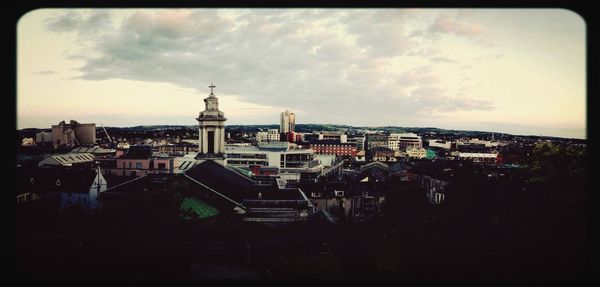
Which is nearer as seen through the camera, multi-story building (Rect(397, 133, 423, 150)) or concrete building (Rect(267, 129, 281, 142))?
multi-story building (Rect(397, 133, 423, 150))

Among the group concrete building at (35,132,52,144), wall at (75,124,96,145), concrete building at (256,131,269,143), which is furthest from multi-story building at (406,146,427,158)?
concrete building at (35,132,52,144)

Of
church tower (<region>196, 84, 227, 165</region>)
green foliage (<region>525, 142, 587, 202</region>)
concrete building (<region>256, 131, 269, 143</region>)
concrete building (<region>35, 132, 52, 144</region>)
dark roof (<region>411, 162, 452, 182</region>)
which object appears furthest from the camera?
concrete building (<region>256, 131, 269, 143</region>)

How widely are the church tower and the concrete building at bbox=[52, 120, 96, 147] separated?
989 cm

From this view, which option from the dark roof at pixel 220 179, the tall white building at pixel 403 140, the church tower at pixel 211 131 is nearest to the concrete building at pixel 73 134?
the church tower at pixel 211 131

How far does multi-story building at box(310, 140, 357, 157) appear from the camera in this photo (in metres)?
37.9

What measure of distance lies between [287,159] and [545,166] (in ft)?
48.4

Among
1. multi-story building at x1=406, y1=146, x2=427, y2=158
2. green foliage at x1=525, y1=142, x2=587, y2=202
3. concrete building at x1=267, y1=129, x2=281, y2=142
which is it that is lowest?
multi-story building at x1=406, y1=146, x2=427, y2=158

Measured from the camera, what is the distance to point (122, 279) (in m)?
2.18

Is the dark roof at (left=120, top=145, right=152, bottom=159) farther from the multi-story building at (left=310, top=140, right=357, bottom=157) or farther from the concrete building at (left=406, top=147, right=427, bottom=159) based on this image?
the concrete building at (left=406, top=147, right=427, bottom=159)

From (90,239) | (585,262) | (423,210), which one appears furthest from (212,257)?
(585,262)

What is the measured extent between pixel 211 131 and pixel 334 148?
24.9m

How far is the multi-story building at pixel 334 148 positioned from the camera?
124ft
